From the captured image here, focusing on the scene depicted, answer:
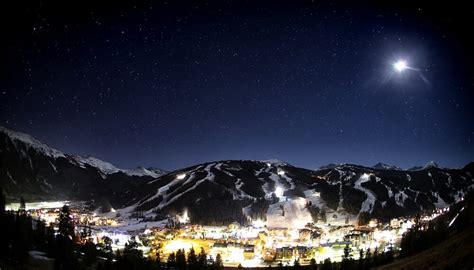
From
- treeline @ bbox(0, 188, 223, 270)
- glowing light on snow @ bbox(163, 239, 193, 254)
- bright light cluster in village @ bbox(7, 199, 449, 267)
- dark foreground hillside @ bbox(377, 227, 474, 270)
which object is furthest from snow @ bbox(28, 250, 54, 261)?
dark foreground hillside @ bbox(377, 227, 474, 270)

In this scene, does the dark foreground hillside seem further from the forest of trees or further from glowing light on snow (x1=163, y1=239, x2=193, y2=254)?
glowing light on snow (x1=163, y1=239, x2=193, y2=254)

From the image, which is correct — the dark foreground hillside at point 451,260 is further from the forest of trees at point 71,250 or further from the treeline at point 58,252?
the treeline at point 58,252

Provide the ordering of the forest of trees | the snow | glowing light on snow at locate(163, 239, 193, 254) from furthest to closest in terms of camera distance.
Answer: glowing light on snow at locate(163, 239, 193, 254) → the snow → the forest of trees

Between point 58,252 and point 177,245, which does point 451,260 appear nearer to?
point 58,252

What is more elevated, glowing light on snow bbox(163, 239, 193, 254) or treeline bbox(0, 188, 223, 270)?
treeline bbox(0, 188, 223, 270)

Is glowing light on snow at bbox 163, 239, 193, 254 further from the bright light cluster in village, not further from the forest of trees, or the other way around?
the forest of trees

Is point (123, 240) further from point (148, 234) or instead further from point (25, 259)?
point (25, 259)

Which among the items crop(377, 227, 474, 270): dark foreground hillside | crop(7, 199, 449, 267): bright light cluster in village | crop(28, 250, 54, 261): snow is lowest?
crop(7, 199, 449, 267): bright light cluster in village

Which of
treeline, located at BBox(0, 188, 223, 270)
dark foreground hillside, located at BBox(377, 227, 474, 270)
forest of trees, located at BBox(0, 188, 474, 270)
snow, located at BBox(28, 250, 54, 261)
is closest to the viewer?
dark foreground hillside, located at BBox(377, 227, 474, 270)

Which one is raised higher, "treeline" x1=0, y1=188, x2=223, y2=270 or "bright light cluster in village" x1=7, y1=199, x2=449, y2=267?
"treeline" x1=0, y1=188, x2=223, y2=270

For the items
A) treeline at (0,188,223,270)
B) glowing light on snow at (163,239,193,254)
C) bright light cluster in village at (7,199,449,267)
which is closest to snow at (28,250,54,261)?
treeline at (0,188,223,270)

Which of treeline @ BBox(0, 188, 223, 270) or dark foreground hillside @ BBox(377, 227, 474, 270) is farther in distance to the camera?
Answer: treeline @ BBox(0, 188, 223, 270)

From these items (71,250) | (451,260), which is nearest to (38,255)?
(71,250)
